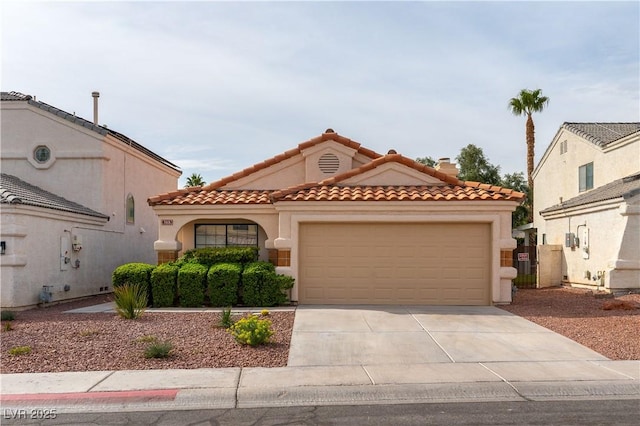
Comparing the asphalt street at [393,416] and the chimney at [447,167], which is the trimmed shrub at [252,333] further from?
the chimney at [447,167]

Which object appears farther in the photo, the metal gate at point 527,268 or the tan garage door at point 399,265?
the metal gate at point 527,268

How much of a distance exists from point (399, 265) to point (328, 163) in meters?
4.93

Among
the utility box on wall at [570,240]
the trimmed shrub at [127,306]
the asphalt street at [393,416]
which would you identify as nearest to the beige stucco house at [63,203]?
the trimmed shrub at [127,306]

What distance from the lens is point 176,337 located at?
1077 cm

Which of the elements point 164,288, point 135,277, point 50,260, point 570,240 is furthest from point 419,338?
point 570,240

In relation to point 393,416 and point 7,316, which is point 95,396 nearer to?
point 393,416

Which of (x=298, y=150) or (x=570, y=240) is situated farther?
(x=570, y=240)

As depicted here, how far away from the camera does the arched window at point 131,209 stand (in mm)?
22125

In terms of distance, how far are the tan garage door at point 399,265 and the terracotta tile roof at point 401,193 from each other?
2.49 ft

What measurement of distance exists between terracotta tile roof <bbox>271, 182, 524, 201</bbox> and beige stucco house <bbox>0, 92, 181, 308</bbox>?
6.80 m

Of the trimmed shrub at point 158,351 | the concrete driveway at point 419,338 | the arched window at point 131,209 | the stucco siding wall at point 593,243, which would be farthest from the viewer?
the arched window at point 131,209

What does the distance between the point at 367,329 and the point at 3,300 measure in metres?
9.74

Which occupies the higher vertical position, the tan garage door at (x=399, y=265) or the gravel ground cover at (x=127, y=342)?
the tan garage door at (x=399, y=265)

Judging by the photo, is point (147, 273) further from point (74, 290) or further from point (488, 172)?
point (488, 172)
